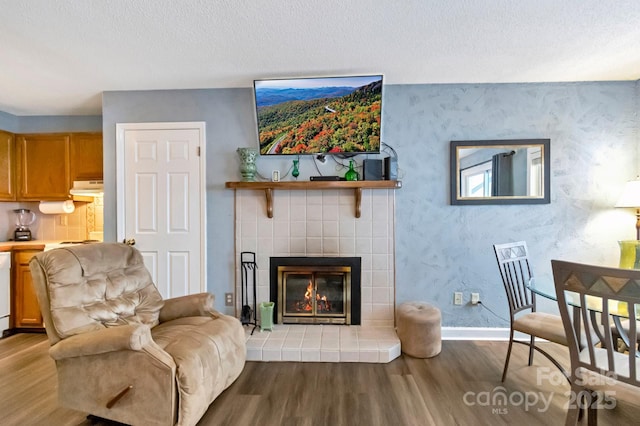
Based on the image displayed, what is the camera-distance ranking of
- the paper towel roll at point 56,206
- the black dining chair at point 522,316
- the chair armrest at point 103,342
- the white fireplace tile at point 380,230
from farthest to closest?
the paper towel roll at point 56,206 → the white fireplace tile at point 380,230 → the black dining chair at point 522,316 → the chair armrest at point 103,342

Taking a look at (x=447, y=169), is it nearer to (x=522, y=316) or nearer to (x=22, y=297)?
(x=522, y=316)

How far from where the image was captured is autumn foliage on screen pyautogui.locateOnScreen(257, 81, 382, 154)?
2873 mm

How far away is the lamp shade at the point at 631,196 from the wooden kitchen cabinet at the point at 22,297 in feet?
18.2

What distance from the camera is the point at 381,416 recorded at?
1.85 metres

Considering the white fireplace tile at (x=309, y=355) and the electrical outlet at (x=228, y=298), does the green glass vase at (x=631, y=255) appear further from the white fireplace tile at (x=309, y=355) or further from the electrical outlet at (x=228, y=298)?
the electrical outlet at (x=228, y=298)

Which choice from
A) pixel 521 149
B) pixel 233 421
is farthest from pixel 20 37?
pixel 521 149

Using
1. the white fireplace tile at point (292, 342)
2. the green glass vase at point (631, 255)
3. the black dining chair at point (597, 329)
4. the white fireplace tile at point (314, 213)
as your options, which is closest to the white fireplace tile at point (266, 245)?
the white fireplace tile at point (314, 213)

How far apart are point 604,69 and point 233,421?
3898mm

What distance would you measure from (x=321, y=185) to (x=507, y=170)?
175 cm

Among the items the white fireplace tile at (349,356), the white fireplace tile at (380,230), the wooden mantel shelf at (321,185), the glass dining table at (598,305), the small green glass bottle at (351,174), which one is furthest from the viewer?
the white fireplace tile at (380,230)

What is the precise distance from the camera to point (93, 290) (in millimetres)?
1935

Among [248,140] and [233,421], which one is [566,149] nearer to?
[248,140]

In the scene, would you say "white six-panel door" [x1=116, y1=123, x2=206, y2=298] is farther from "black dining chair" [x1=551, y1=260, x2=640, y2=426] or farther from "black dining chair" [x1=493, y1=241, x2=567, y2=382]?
"black dining chair" [x1=551, y1=260, x2=640, y2=426]

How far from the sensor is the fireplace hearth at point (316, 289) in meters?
2.99
